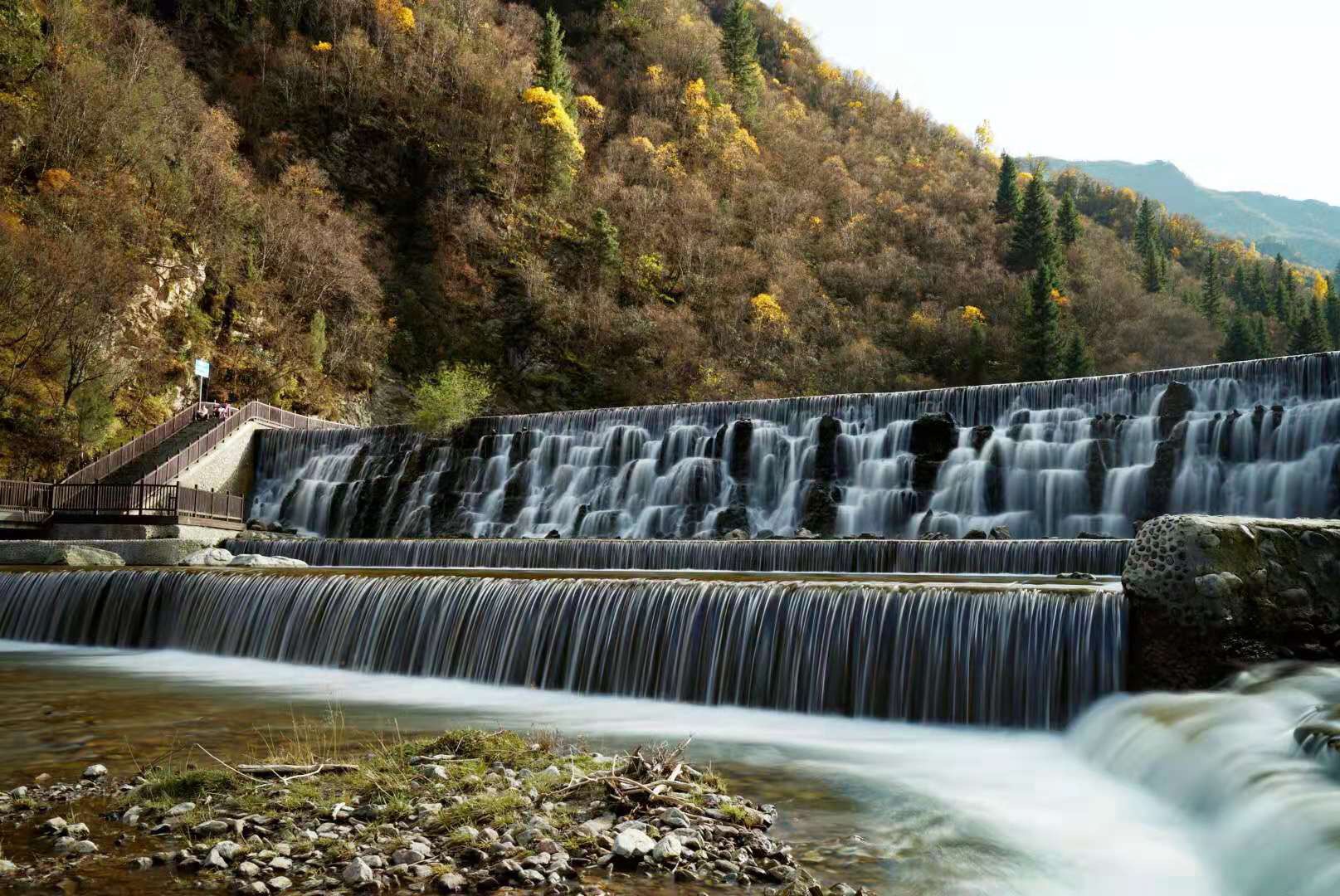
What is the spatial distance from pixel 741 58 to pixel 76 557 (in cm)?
7500

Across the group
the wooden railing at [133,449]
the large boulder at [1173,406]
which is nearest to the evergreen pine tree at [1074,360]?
the large boulder at [1173,406]

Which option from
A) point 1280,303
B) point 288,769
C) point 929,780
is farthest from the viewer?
point 1280,303

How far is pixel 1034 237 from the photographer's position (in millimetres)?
71250

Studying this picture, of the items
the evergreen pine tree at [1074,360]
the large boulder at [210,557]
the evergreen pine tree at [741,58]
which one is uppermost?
the evergreen pine tree at [741,58]

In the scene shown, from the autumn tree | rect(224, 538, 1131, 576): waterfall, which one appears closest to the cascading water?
rect(224, 538, 1131, 576): waterfall

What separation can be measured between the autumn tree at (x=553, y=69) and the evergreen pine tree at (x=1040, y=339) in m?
34.7

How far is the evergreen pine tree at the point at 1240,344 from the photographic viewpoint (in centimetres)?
6072

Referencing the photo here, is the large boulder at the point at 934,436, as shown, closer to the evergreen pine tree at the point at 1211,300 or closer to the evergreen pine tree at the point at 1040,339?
the evergreen pine tree at the point at 1040,339

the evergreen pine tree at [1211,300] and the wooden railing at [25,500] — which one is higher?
the evergreen pine tree at [1211,300]

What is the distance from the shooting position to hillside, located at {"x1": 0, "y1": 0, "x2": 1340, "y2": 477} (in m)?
38.2

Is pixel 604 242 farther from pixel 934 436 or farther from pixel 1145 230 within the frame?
pixel 1145 230

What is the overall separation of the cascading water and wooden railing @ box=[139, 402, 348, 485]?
139 centimetres

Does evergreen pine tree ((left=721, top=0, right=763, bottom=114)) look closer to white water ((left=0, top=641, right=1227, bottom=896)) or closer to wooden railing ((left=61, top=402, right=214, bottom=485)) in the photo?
wooden railing ((left=61, top=402, right=214, bottom=485))

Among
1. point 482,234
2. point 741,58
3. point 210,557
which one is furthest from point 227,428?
point 741,58
